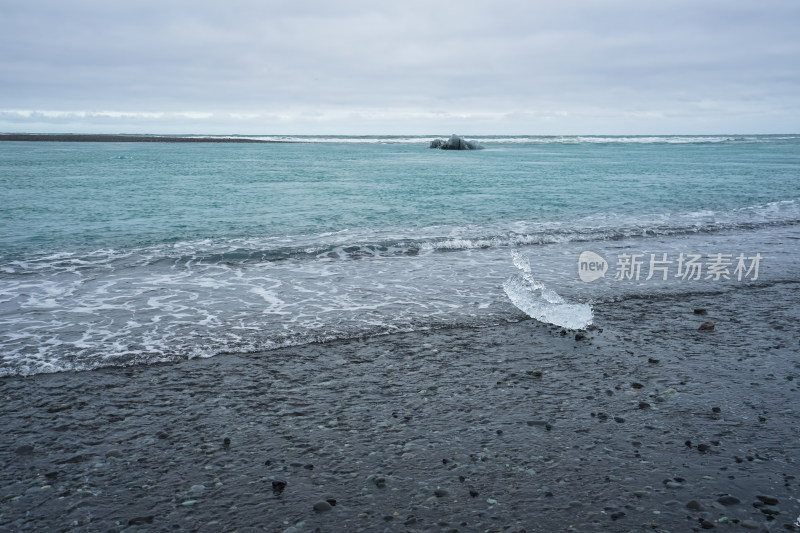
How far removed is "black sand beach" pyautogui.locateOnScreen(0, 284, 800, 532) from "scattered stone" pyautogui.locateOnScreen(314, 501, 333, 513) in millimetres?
17

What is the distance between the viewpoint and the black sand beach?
4453 mm

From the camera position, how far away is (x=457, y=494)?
469cm

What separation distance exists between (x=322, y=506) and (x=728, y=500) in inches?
133

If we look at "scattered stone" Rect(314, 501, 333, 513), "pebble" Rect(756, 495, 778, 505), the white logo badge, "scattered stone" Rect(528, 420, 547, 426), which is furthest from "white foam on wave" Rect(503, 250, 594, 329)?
"scattered stone" Rect(314, 501, 333, 513)

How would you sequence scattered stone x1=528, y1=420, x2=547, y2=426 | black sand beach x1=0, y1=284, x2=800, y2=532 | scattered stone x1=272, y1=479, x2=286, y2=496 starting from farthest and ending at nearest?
scattered stone x1=528, y1=420, x2=547, y2=426 → scattered stone x1=272, y1=479, x2=286, y2=496 → black sand beach x1=0, y1=284, x2=800, y2=532

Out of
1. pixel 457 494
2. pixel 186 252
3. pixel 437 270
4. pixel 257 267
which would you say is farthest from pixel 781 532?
pixel 186 252

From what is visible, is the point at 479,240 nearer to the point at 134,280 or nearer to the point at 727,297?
the point at 727,297

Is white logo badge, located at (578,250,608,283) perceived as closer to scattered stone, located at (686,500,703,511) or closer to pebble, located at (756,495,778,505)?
pebble, located at (756,495,778,505)

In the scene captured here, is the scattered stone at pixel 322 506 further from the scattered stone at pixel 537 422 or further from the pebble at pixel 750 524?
the pebble at pixel 750 524

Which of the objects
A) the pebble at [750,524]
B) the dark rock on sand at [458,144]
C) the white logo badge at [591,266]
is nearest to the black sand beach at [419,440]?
the pebble at [750,524]

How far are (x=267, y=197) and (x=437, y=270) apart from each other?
18.7 meters

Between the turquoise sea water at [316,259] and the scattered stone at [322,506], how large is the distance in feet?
13.4

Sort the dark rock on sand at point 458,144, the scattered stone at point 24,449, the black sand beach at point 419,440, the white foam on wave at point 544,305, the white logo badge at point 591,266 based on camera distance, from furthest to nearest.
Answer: the dark rock on sand at point 458,144 → the white logo badge at point 591,266 → the white foam on wave at point 544,305 → the scattered stone at point 24,449 → the black sand beach at point 419,440

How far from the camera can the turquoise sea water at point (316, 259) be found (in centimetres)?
915
